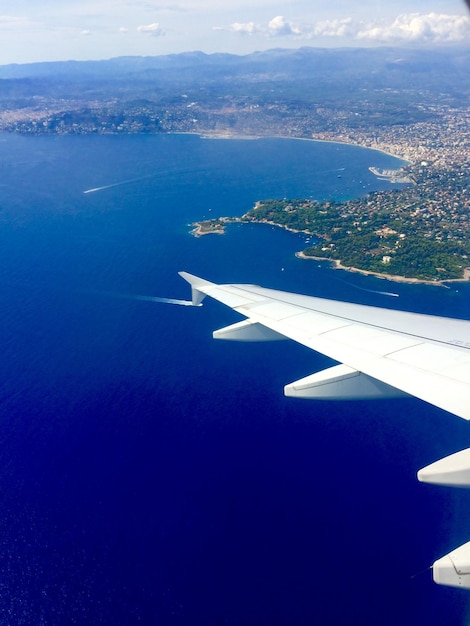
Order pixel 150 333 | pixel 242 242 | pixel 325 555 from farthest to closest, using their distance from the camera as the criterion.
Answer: pixel 242 242 < pixel 150 333 < pixel 325 555

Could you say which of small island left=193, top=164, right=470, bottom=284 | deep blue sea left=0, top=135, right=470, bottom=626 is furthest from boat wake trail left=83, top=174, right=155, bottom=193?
deep blue sea left=0, top=135, right=470, bottom=626

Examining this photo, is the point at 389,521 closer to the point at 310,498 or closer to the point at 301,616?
the point at 310,498

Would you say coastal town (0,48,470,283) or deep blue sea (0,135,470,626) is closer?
deep blue sea (0,135,470,626)

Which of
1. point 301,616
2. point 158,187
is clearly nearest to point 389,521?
point 301,616

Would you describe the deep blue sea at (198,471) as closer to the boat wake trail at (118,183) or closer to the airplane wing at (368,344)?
the airplane wing at (368,344)

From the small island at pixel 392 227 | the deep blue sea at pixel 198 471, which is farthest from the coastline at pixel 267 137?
the deep blue sea at pixel 198 471

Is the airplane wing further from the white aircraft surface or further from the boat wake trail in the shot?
the boat wake trail

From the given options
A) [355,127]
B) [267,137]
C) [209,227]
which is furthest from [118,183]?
[355,127]
